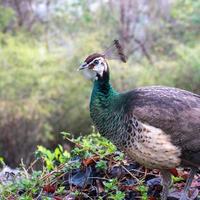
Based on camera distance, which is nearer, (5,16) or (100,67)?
(100,67)

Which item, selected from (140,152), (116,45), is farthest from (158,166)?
(116,45)

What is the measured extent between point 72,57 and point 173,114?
9164 millimetres

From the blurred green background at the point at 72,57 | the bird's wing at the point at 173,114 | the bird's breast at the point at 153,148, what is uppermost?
the bird's wing at the point at 173,114

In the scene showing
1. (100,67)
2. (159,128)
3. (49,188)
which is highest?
(100,67)

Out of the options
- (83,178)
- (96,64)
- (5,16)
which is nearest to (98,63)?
(96,64)

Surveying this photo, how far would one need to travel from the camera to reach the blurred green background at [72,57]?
11.4 metres

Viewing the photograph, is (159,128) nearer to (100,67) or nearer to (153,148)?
(153,148)

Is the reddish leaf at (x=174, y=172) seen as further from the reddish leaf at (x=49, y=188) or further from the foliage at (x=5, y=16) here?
the foliage at (x=5, y=16)

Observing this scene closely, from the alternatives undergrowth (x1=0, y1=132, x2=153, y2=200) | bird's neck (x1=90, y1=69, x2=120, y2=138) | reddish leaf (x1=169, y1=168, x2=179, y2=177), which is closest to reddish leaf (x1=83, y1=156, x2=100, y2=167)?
undergrowth (x1=0, y1=132, x2=153, y2=200)

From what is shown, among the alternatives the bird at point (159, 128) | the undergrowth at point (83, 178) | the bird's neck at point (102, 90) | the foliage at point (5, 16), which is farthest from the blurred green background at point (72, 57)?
the bird at point (159, 128)

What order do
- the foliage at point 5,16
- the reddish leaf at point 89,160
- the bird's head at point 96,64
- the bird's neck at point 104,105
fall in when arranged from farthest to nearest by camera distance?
1. the foliage at point 5,16
2. the reddish leaf at point 89,160
3. the bird's head at point 96,64
4. the bird's neck at point 104,105

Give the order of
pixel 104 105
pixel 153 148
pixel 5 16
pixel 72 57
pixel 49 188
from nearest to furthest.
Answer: pixel 153 148, pixel 104 105, pixel 49 188, pixel 72 57, pixel 5 16

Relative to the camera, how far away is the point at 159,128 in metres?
3.73

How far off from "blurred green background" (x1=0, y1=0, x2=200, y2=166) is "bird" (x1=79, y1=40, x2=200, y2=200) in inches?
228
